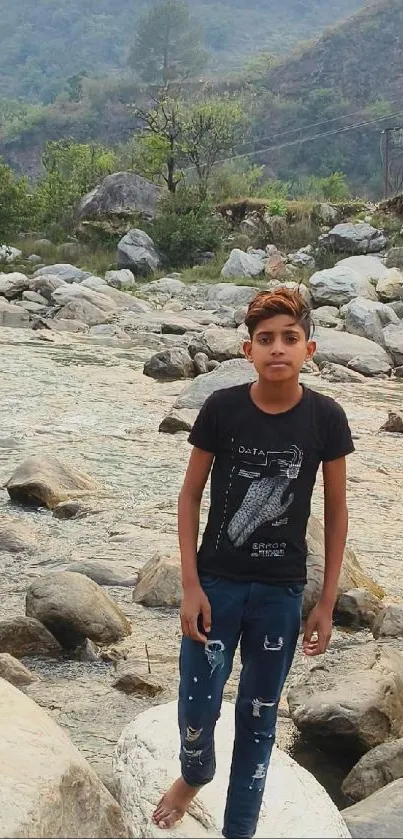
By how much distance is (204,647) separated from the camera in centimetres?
213

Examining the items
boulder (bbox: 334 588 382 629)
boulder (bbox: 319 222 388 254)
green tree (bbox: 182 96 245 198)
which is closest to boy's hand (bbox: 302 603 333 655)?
boulder (bbox: 334 588 382 629)

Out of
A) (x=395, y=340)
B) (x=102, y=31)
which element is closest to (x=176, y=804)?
(x=395, y=340)

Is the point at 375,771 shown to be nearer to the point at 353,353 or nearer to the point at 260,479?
the point at 260,479

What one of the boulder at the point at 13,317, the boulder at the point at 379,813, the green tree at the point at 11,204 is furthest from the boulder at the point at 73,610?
the green tree at the point at 11,204

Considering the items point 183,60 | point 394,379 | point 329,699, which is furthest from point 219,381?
point 183,60

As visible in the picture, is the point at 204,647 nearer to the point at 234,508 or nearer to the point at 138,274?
the point at 234,508

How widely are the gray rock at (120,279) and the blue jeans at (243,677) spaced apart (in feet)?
67.2

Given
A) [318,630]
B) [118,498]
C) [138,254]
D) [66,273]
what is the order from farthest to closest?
[138,254] < [66,273] < [118,498] < [318,630]

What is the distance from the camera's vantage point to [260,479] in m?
2.12

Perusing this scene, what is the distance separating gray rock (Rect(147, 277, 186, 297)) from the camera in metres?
21.9

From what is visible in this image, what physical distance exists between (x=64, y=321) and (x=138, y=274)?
8.45 meters

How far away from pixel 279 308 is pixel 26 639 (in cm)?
261

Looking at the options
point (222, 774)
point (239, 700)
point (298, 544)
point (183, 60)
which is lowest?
point (222, 774)

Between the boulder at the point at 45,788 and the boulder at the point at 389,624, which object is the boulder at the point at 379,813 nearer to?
the boulder at the point at 45,788
